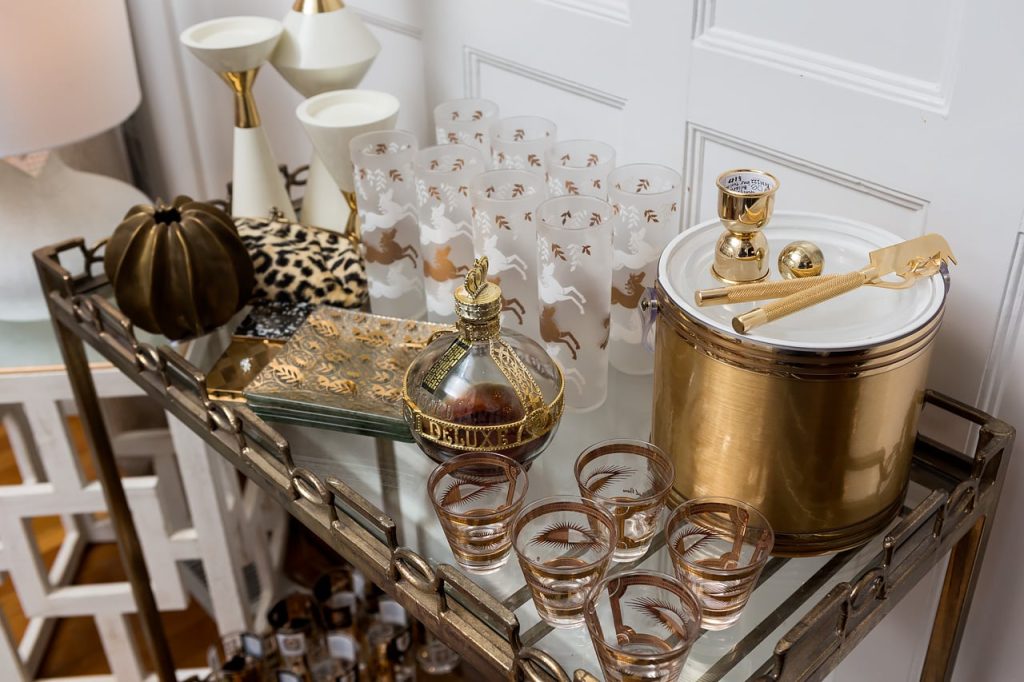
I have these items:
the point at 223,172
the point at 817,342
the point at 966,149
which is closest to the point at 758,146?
the point at 966,149

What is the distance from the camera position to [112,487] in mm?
1106

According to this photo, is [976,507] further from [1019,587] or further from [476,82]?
[476,82]

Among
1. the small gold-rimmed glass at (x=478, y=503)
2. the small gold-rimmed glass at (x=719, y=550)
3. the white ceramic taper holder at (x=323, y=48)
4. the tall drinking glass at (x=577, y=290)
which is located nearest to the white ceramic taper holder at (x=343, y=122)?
the white ceramic taper holder at (x=323, y=48)

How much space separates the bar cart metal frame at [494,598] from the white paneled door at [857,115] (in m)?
0.05

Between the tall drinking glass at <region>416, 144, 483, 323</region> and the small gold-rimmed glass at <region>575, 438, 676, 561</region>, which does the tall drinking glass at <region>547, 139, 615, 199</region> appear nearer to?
the tall drinking glass at <region>416, 144, 483, 323</region>

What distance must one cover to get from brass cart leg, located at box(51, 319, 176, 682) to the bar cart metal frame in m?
0.14

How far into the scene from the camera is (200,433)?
81cm

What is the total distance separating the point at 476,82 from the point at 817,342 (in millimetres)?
591

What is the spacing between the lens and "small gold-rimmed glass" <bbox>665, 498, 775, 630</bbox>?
563mm

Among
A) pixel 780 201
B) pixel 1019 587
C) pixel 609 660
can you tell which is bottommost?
pixel 1019 587

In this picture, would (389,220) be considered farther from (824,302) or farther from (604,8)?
(824,302)

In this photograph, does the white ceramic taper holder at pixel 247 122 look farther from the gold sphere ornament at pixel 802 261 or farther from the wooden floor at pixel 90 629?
the wooden floor at pixel 90 629

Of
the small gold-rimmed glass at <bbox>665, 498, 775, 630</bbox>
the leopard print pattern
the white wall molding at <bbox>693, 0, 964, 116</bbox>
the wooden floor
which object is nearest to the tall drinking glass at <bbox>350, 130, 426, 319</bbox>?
the leopard print pattern

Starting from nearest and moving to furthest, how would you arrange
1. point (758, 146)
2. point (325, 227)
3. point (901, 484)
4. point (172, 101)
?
point (901, 484) < point (758, 146) < point (325, 227) < point (172, 101)
